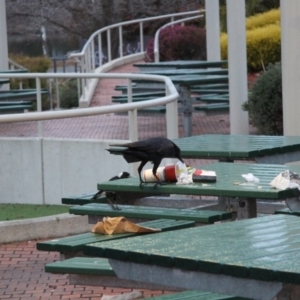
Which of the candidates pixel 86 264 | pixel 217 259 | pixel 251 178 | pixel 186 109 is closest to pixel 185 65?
pixel 186 109

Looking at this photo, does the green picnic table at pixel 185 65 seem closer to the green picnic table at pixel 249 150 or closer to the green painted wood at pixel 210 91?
the green painted wood at pixel 210 91

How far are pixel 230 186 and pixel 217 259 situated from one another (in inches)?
84.6

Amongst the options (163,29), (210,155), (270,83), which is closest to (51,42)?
(163,29)

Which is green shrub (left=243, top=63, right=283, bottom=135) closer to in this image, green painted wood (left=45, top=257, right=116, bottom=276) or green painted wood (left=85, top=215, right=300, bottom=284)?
green painted wood (left=45, top=257, right=116, bottom=276)

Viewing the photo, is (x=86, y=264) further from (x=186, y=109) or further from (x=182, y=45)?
(x=182, y=45)

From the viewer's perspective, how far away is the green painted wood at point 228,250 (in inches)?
141

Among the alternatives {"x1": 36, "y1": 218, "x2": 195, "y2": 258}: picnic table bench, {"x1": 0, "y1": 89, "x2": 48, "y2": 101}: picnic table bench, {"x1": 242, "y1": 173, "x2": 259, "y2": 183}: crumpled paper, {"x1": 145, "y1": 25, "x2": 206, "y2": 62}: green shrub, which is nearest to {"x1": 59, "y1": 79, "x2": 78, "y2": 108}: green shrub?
{"x1": 0, "y1": 89, "x2": 48, "y2": 101}: picnic table bench

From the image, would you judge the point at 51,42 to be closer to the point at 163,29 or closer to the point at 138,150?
the point at 163,29

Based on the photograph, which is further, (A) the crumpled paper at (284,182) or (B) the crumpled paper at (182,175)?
(B) the crumpled paper at (182,175)

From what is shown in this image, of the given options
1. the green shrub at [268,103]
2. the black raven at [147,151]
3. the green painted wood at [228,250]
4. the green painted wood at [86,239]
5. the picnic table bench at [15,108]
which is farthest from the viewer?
the picnic table bench at [15,108]

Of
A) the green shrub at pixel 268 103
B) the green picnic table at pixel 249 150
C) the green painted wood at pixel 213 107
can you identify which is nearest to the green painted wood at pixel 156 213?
the green picnic table at pixel 249 150

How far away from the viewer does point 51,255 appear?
7.71 metres

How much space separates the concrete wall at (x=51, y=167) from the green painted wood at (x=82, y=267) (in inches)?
169

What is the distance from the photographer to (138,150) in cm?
573
